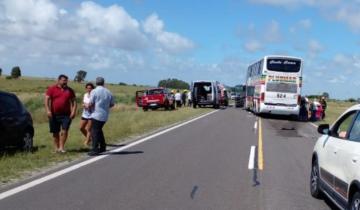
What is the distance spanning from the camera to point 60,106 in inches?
522

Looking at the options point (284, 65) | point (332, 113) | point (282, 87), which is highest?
point (284, 65)

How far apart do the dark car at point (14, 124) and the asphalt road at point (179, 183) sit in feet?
7.07

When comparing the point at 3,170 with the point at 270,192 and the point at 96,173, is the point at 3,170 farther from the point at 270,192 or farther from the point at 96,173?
the point at 270,192

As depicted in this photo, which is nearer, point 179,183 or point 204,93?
point 179,183

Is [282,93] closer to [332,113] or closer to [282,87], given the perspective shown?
[282,87]

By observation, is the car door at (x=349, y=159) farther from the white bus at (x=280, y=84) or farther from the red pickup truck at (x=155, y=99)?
the red pickup truck at (x=155, y=99)

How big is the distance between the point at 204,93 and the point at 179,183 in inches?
1677

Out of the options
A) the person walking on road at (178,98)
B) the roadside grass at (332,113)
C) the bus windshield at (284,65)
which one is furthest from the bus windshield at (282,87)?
the person walking on road at (178,98)

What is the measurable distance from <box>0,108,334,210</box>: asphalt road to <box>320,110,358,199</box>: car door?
695 mm

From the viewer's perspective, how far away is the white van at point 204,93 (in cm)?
5216

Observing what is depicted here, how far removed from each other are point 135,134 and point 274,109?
16768 mm

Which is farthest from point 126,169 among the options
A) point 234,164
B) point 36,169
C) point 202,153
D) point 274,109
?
point 274,109

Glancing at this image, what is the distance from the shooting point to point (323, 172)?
26.9ft

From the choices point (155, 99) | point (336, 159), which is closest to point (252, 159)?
point (336, 159)
